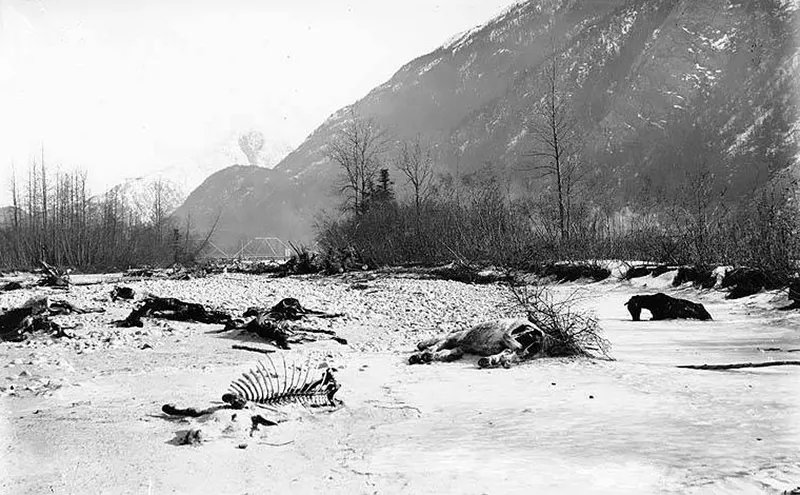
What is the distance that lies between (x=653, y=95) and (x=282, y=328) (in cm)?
10963

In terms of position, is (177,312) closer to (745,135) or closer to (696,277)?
(696,277)

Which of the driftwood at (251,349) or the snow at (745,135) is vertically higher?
the snow at (745,135)

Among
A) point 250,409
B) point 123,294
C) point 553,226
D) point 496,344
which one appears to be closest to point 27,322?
point 123,294

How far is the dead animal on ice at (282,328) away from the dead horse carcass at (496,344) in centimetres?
178

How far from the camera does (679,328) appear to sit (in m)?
8.03

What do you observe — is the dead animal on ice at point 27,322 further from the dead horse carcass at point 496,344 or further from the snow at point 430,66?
the snow at point 430,66

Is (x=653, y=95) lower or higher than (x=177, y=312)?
higher

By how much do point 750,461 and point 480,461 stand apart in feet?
4.32

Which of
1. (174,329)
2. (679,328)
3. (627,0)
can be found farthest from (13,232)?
(627,0)

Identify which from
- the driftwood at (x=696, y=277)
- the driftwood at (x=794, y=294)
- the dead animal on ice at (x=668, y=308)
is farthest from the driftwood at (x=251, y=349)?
the driftwood at (x=696, y=277)

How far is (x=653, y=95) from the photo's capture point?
339ft

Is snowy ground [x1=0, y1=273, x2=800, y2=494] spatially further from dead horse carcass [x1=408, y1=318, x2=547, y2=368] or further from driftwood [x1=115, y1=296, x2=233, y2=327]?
driftwood [x1=115, y1=296, x2=233, y2=327]

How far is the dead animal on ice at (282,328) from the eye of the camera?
7.56 m

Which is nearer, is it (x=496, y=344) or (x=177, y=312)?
(x=496, y=344)
